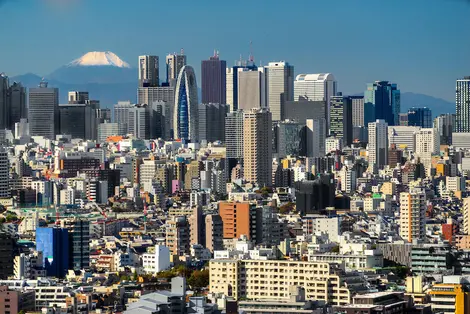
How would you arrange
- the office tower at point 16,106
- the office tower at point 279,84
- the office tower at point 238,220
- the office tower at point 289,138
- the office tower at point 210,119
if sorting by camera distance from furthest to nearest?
the office tower at point 279,84 → the office tower at point 210,119 → the office tower at point 16,106 → the office tower at point 289,138 → the office tower at point 238,220

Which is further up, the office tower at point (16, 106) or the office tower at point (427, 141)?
the office tower at point (16, 106)

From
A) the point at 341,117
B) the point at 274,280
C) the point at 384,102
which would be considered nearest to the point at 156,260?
the point at 274,280

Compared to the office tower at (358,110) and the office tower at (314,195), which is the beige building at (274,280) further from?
the office tower at (358,110)

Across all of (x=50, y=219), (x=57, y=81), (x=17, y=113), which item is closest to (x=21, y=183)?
(x=50, y=219)

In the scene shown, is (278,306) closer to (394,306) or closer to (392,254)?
(394,306)

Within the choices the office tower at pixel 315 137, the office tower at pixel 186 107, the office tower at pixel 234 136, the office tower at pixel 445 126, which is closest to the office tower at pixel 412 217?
the office tower at pixel 234 136

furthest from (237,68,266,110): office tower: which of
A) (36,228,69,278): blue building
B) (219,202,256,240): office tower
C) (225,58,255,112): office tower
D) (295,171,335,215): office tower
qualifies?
(36,228,69,278): blue building

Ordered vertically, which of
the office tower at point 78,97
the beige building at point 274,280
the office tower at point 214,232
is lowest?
the beige building at point 274,280
